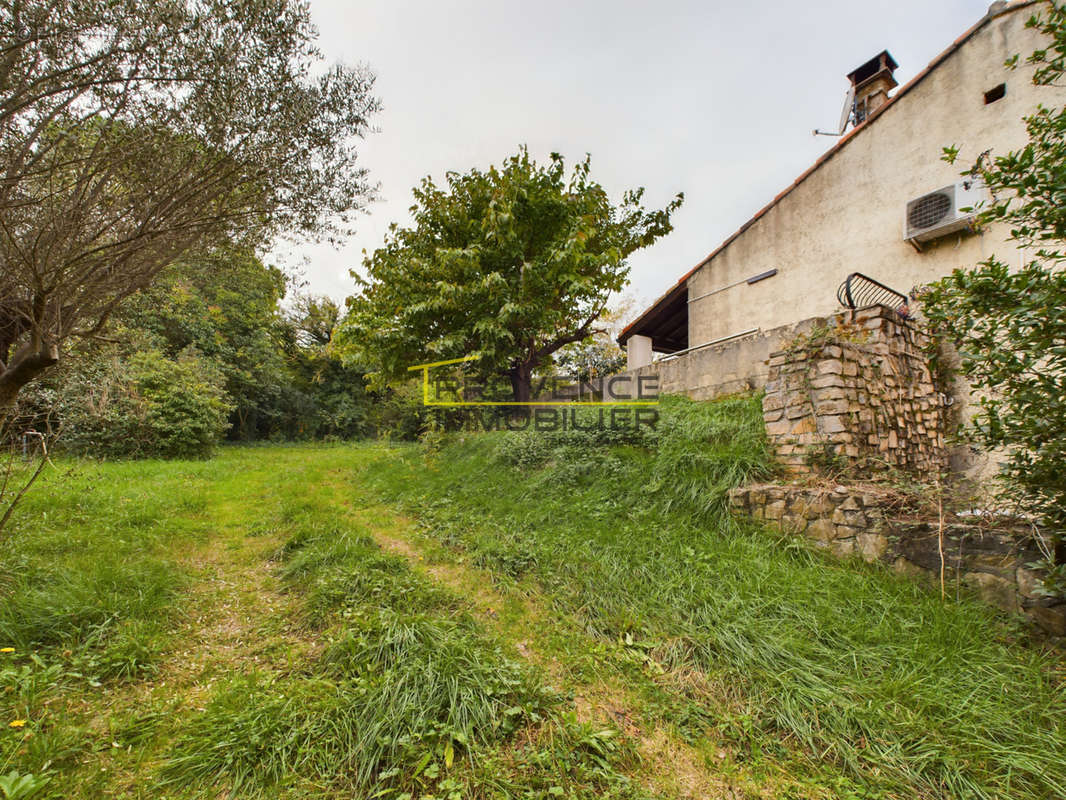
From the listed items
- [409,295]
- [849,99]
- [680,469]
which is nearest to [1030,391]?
[680,469]

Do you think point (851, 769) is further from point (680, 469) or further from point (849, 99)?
point (849, 99)

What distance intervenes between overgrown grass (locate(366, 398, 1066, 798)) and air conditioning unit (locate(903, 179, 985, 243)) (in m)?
4.37

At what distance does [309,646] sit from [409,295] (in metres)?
7.35

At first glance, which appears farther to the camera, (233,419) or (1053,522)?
(233,419)

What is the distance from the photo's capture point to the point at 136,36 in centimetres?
289

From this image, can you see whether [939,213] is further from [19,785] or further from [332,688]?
[19,785]

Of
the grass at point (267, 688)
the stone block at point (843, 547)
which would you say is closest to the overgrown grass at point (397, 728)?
the grass at point (267, 688)

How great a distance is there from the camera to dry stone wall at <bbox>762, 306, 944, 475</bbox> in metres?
4.08

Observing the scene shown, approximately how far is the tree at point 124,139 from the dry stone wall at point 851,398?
5.63m

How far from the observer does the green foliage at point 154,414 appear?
9023mm

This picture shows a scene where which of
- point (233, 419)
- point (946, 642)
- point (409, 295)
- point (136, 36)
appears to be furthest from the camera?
point (233, 419)

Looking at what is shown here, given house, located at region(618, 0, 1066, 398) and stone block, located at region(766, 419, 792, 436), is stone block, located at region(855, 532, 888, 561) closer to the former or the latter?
stone block, located at region(766, 419, 792, 436)

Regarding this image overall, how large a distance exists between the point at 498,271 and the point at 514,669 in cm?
738

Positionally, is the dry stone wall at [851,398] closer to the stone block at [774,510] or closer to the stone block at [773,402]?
the stone block at [773,402]
